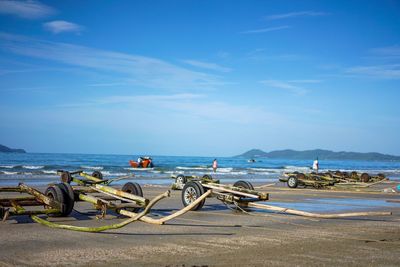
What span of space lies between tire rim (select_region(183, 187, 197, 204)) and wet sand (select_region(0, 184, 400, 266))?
179 centimetres

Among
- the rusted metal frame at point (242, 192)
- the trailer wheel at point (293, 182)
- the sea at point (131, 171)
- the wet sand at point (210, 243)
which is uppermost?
the rusted metal frame at point (242, 192)

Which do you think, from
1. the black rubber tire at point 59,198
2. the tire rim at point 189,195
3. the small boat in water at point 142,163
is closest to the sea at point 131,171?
the small boat in water at point 142,163

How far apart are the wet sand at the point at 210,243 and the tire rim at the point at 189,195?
1788 mm

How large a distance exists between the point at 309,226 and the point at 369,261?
4133 mm

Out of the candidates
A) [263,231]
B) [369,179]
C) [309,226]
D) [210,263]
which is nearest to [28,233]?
[210,263]

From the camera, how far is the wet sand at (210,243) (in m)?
7.55

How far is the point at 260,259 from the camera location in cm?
772

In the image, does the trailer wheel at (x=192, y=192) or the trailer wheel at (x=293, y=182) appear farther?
the trailer wheel at (x=293, y=182)

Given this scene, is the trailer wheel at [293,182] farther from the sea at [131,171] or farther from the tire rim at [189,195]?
the tire rim at [189,195]

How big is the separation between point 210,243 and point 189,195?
6207mm

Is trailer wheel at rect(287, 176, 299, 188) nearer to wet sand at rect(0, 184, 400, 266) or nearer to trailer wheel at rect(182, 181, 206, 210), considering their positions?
trailer wheel at rect(182, 181, 206, 210)

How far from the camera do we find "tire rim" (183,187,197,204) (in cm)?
1514

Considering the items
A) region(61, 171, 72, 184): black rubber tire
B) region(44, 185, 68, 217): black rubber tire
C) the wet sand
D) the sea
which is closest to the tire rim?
the wet sand

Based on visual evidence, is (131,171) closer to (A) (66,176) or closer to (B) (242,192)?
(A) (66,176)
